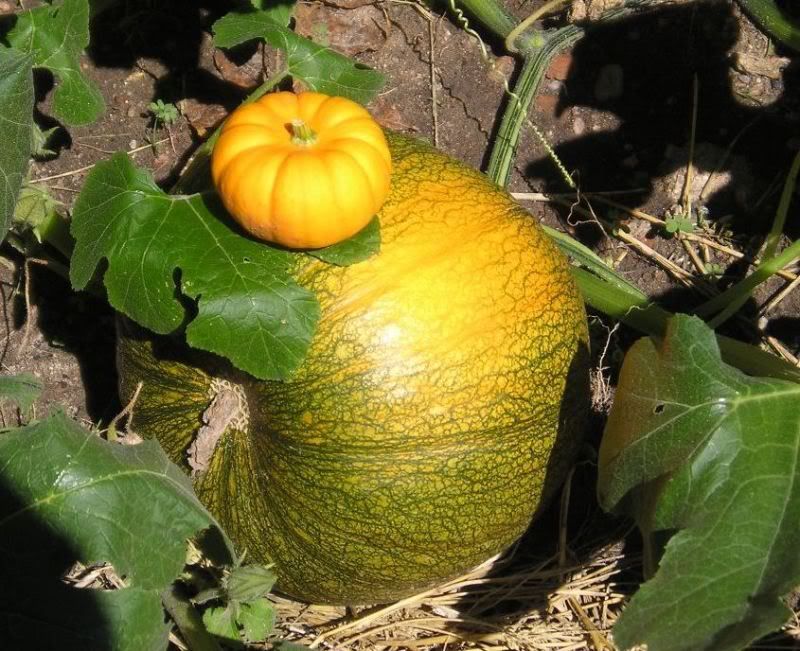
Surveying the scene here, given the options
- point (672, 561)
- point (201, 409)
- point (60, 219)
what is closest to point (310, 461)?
point (201, 409)

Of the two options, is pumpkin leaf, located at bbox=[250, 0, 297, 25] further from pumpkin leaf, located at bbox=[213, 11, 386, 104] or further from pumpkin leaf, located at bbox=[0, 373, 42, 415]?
pumpkin leaf, located at bbox=[0, 373, 42, 415]

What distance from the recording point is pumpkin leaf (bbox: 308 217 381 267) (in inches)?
104

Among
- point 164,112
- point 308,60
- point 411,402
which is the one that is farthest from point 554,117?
point 411,402

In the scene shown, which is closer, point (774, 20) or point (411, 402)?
point (411, 402)

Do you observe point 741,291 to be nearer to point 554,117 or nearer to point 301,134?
point 554,117

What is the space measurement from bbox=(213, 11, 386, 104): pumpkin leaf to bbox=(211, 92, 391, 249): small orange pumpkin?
43 centimetres

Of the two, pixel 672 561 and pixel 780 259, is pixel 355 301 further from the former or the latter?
pixel 780 259

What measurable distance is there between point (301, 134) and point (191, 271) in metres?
0.47

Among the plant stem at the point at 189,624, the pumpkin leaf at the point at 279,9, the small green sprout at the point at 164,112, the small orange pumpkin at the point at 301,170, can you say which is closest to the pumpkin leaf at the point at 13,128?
the small orange pumpkin at the point at 301,170

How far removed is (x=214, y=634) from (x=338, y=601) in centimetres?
41

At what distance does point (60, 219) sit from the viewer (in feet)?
10.5

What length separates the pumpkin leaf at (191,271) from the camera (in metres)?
2.57

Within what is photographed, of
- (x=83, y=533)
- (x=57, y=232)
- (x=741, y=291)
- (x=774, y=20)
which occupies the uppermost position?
(x=774, y=20)

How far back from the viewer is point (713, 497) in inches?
97.0
